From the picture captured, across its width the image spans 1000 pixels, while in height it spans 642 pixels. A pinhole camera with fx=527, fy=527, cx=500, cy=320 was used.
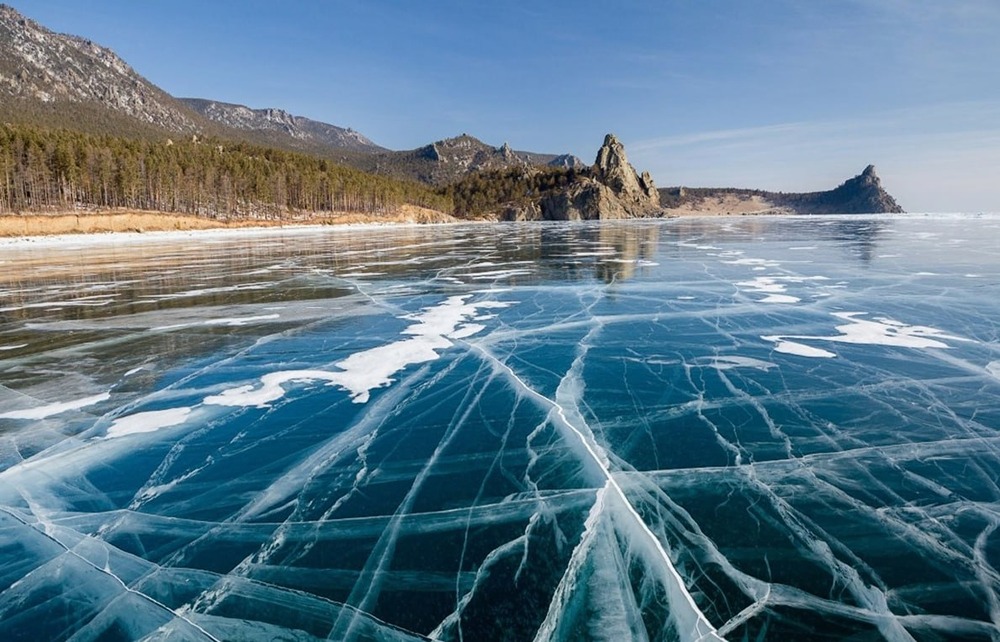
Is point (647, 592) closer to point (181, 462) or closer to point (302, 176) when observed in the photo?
point (181, 462)

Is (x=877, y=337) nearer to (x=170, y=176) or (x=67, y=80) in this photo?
(x=170, y=176)

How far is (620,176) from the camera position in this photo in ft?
522

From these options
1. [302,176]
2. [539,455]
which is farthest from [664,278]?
[302,176]

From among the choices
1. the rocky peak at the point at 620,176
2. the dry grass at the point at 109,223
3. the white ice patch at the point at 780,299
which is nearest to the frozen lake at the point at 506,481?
the white ice patch at the point at 780,299

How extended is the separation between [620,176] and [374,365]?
16237 centimetres

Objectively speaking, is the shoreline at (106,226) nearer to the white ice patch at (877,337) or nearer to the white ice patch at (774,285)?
the white ice patch at (774,285)

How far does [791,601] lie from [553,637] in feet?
4.53

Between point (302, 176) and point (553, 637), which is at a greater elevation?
point (302, 176)

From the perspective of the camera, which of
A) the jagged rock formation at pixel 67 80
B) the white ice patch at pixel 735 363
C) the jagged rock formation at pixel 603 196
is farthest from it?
the jagged rock formation at pixel 67 80

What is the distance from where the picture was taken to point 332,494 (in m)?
4.23

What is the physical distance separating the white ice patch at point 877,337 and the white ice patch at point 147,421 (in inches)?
327

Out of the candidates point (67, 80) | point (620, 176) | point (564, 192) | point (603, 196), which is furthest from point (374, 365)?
point (67, 80)

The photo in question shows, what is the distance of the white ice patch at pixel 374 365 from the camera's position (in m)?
6.62

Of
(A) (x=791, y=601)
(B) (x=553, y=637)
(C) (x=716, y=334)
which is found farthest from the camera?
(C) (x=716, y=334)
